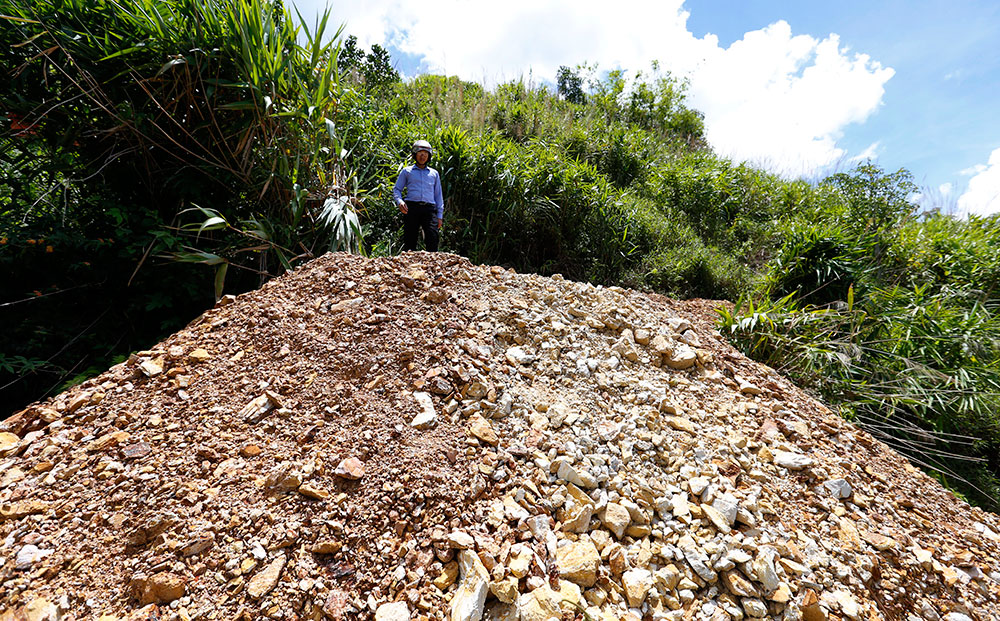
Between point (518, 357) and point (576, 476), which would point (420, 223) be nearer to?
point (518, 357)

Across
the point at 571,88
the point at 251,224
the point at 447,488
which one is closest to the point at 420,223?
the point at 251,224

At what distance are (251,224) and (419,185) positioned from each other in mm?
1254

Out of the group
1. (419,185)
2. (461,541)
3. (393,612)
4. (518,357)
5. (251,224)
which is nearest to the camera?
(393,612)

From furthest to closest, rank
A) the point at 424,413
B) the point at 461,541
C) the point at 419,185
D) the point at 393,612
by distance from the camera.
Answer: the point at 419,185
the point at 424,413
the point at 461,541
the point at 393,612

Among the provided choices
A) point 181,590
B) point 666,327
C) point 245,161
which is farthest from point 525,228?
point 181,590

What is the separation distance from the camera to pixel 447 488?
1.24 meters

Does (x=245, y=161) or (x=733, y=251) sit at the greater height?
(x=733, y=251)

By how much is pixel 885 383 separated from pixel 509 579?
2.79 metres

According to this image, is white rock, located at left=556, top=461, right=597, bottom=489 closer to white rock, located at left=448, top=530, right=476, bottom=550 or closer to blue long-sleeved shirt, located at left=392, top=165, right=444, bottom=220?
white rock, located at left=448, top=530, right=476, bottom=550

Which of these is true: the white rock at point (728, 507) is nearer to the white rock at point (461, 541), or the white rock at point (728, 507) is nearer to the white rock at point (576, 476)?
the white rock at point (576, 476)

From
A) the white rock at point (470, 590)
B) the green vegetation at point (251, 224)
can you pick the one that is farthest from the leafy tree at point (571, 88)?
the white rock at point (470, 590)

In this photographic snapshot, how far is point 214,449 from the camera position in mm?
1316

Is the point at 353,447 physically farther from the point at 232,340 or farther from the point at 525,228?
the point at 525,228

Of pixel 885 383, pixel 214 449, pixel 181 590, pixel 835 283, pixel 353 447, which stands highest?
pixel 835 283
